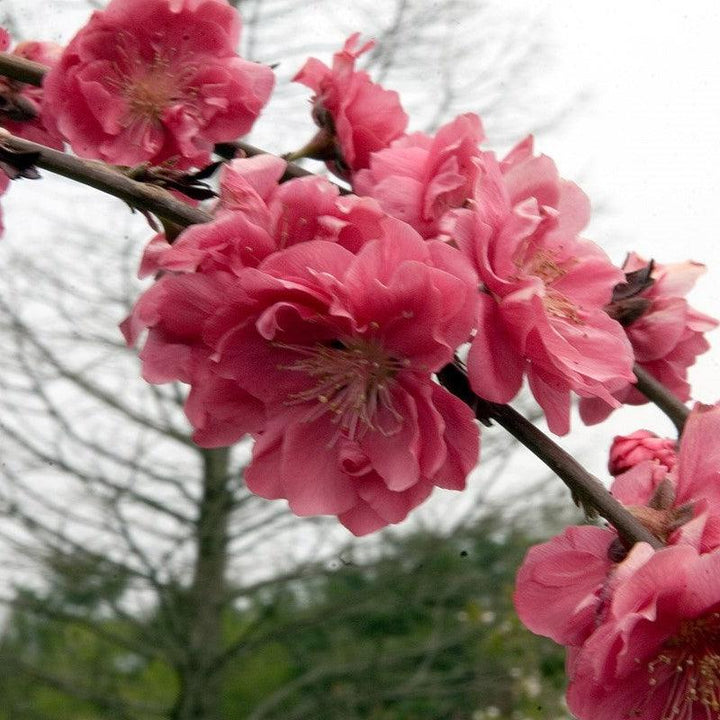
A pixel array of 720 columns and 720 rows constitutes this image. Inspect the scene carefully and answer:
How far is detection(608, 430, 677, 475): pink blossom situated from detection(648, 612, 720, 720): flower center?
205 millimetres

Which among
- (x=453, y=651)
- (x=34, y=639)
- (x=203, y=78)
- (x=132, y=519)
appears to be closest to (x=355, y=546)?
(x=132, y=519)

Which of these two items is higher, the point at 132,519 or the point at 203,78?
the point at 132,519

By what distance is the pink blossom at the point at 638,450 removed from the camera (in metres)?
0.80

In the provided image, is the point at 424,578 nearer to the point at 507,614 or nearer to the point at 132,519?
the point at 507,614

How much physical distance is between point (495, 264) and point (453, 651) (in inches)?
227

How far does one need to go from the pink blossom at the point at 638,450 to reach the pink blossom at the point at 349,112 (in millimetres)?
300

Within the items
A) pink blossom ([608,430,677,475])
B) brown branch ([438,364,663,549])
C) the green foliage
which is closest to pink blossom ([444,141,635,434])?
brown branch ([438,364,663,549])

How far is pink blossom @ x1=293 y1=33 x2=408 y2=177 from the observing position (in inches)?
34.3

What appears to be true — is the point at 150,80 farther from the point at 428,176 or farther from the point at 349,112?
the point at 428,176

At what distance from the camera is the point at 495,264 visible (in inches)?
24.7

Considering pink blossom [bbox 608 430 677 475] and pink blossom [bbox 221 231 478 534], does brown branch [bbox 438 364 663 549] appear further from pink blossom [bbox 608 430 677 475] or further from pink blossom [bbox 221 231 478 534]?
pink blossom [bbox 608 430 677 475]

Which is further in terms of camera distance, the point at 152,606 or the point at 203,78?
the point at 152,606

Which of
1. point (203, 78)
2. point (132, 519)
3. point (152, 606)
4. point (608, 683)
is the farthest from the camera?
point (152, 606)

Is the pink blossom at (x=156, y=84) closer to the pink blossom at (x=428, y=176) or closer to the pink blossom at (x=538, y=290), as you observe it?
the pink blossom at (x=428, y=176)
